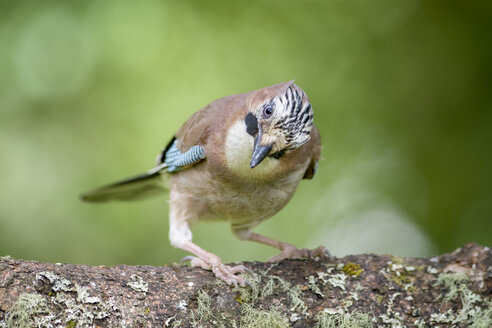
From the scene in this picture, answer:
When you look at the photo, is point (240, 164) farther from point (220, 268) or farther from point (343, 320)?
point (343, 320)

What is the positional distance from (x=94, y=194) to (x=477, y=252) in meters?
3.74

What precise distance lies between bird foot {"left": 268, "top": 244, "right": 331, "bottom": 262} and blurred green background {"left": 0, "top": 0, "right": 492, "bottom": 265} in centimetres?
285

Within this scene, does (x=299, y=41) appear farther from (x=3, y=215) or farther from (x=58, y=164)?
(x=3, y=215)

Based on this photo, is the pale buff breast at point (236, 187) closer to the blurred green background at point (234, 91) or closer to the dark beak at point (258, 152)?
the dark beak at point (258, 152)

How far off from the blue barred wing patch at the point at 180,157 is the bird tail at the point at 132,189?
0.44 meters

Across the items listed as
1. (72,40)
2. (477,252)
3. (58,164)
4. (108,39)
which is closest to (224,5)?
(108,39)

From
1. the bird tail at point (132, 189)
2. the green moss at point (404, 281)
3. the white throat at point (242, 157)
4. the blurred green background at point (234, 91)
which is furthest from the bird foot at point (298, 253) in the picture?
the blurred green background at point (234, 91)

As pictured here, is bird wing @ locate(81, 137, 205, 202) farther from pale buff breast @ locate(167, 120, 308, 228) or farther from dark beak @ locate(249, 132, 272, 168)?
dark beak @ locate(249, 132, 272, 168)

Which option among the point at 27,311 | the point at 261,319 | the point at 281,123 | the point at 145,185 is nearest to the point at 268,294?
the point at 261,319

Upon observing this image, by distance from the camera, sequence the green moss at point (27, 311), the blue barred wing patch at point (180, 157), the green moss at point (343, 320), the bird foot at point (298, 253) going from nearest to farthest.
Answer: the green moss at point (27, 311)
the green moss at point (343, 320)
the bird foot at point (298, 253)
the blue barred wing patch at point (180, 157)

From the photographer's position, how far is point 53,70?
25.8 feet

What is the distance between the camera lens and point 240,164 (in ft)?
14.0

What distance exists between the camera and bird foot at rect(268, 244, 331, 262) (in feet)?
14.1

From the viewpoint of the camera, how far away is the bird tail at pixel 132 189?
5.78 m
